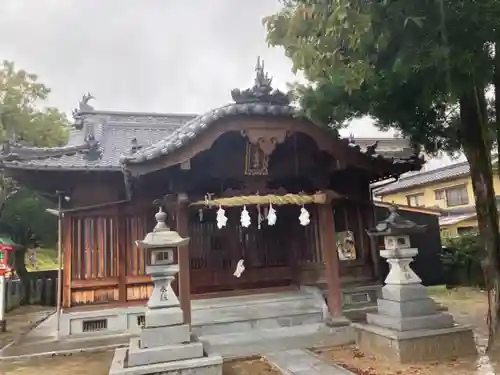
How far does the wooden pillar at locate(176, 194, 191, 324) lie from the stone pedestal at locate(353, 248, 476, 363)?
11.7 ft

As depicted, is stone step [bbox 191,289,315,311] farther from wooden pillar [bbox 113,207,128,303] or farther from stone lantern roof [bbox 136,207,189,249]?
stone lantern roof [bbox 136,207,189,249]

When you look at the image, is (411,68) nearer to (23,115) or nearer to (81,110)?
(81,110)

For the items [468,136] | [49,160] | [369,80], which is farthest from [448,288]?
[49,160]

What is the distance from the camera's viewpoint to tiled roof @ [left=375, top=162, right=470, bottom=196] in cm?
2964

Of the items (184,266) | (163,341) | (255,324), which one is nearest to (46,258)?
(255,324)

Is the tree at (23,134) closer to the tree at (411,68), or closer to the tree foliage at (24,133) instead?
the tree foliage at (24,133)

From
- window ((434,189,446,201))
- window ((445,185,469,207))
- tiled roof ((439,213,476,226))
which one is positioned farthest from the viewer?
window ((434,189,446,201))

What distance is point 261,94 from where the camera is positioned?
934cm

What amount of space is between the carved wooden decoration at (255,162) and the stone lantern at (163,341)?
11.6 ft

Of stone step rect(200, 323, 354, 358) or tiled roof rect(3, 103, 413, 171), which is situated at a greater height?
tiled roof rect(3, 103, 413, 171)

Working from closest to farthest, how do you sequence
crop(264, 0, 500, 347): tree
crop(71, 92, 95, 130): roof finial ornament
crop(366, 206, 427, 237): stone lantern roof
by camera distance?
crop(264, 0, 500, 347): tree
crop(366, 206, 427, 237): stone lantern roof
crop(71, 92, 95, 130): roof finial ornament

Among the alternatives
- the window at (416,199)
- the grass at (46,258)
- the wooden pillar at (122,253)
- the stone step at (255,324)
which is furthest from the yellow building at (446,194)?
the grass at (46,258)

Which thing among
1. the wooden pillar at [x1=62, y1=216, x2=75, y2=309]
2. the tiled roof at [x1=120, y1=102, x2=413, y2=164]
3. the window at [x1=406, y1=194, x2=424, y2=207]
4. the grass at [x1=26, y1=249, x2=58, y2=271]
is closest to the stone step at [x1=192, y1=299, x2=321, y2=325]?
the wooden pillar at [x1=62, y1=216, x2=75, y2=309]

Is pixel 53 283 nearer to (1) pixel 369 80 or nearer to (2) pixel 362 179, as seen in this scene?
(2) pixel 362 179
